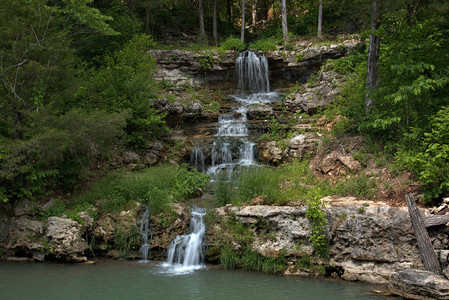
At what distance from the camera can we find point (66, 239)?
9656 mm

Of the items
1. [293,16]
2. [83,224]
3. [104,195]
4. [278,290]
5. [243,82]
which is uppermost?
[293,16]

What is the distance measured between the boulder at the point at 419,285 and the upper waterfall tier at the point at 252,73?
14.8 meters

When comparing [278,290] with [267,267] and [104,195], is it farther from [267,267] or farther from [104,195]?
[104,195]

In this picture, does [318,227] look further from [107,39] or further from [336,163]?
[107,39]

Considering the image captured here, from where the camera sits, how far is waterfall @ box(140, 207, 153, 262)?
10.1m

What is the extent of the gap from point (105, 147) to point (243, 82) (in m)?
11.2

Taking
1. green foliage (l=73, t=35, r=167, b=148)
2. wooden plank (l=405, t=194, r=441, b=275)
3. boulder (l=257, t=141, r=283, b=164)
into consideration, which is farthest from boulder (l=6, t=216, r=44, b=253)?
wooden plank (l=405, t=194, r=441, b=275)

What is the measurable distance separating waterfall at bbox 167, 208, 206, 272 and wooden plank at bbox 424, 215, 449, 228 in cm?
550

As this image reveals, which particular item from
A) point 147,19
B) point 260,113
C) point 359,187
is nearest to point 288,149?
point 359,187

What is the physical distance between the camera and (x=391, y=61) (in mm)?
10055

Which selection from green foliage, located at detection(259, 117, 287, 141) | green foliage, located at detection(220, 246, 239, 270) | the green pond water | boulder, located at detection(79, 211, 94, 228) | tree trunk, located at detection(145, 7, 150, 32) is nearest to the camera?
the green pond water

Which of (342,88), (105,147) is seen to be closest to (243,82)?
(342,88)

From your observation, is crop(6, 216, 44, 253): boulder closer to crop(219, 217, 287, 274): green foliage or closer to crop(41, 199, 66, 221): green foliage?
crop(41, 199, 66, 221): green foliage

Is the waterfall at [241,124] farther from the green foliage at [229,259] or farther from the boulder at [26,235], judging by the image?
the boulder at [26,235]
